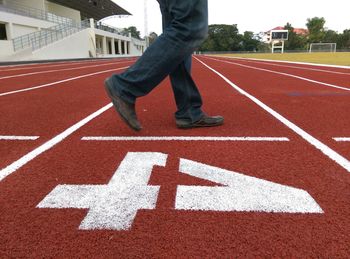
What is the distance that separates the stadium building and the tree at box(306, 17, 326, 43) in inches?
3043

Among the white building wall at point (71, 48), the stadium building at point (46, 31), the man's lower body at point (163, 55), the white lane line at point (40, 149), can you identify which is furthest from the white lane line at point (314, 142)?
the white building wall at point (71, 48)

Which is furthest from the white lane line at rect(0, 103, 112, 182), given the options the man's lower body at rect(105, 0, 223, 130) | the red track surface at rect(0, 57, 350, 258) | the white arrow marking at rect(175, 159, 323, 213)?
the white arrow marking at rect(175, 159, 323, 213)

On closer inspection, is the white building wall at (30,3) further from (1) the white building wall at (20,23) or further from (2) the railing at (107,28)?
(2) the railing at (107,28)

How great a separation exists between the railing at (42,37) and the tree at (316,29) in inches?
3647

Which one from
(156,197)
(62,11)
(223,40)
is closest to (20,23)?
(62,11)

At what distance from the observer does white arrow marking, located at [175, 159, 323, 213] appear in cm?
176

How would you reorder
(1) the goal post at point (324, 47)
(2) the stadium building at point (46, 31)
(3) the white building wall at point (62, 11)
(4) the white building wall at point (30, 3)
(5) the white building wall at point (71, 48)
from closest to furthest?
(2) the stadium building at point (46, 31) → (5) the white building wall at point (71, 48) → (4) the white building wall at point (30, 3) → (3) the white building wall at point (62, 11) → (1) the goal post at point (324, 47)

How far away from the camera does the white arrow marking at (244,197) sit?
176cm

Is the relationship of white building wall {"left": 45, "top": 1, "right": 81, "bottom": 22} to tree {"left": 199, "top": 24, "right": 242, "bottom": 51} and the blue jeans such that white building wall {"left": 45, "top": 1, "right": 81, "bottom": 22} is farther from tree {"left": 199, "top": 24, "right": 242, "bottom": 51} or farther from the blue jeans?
tree {"left": 199, "top": 24, "right": 242, "bottom": 51}

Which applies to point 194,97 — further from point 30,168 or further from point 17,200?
point 17,200

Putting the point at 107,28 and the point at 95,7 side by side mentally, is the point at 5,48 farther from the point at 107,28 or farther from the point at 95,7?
the point at 95,7

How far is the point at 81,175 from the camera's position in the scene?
87.5 inches

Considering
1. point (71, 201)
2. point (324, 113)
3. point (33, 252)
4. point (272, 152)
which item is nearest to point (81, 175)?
point (71, 201)

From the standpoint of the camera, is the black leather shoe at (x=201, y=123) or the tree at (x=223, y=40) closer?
the black leather shoe at (x=201, y=123)
